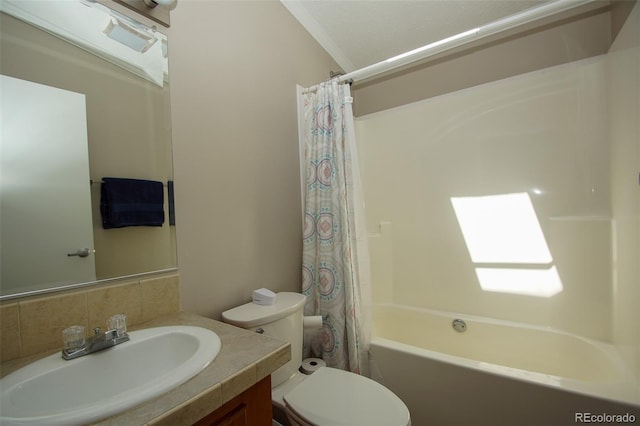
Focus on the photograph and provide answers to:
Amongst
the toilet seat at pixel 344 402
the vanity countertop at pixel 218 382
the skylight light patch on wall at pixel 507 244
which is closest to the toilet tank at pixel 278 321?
the toilet seat at pixel 344 402

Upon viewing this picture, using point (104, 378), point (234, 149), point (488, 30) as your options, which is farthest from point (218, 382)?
point (488, 30)

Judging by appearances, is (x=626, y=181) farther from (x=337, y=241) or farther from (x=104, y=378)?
(x=104, y=378)

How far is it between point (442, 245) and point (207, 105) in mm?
1934

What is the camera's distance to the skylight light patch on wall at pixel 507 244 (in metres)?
1.81

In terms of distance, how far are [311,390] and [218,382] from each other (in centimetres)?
70

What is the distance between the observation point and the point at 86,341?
699mm

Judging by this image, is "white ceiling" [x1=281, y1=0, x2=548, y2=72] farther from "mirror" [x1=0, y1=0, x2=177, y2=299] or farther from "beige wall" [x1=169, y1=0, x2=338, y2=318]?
"mirror" [x1=0, y1=0, x2=177, y2=299]

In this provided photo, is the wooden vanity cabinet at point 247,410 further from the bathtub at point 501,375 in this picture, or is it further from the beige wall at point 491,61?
the beige wall at point 491,61

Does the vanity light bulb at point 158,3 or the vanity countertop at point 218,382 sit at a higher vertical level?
the vanity light bulb at point 158,3

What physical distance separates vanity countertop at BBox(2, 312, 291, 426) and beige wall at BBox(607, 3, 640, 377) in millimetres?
1749

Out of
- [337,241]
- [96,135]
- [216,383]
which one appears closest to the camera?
[216,383]

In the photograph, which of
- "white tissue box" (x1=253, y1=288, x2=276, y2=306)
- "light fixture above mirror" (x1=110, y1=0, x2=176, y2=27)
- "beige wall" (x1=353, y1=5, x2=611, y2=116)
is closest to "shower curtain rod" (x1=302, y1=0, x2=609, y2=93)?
"beige wall" (x1=353, y1=5, x2=611, y2=116)

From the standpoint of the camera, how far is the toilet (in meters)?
0.97

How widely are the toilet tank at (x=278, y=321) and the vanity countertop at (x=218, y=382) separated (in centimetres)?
25
